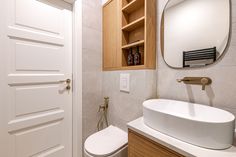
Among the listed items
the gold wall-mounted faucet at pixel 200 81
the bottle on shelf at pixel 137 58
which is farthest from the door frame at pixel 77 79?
the gold wall-mounted faucet at pixel 200 81

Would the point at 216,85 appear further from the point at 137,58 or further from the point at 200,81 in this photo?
the point at 137,58

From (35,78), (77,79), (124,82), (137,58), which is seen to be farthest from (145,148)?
(35,78)

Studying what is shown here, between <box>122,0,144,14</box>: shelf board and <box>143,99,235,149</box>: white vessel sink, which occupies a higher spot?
<box>122,0,144,14</box>: shelf board

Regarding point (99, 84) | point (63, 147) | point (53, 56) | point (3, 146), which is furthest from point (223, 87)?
point (3, 146)

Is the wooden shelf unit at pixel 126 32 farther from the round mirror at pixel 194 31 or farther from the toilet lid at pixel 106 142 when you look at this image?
the toilet lid at pixel 106 142

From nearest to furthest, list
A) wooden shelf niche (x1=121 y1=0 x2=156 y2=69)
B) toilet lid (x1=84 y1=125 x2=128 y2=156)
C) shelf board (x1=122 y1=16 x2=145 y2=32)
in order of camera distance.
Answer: toilet lid (x1=84 y1=125 x2=128 y2=156) → wooden shelf niche (x1=121 y1=0 x2=156 y2=69) → shelf board (x1=122 y1=16 x2=145 y2=32)

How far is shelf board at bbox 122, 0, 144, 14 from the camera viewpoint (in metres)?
1.29

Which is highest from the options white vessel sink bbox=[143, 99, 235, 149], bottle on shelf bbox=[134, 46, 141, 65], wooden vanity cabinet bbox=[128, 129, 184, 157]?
bottle on shelf bbox=[134, 46, 141, 65]

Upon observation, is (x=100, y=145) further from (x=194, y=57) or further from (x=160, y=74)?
(x=194, y=57)

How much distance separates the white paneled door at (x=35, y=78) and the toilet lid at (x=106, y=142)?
489mm

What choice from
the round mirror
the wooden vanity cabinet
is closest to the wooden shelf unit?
the round mirror

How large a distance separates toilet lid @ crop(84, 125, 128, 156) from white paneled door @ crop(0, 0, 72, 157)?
0.49 metres

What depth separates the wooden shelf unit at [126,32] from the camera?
117 cm

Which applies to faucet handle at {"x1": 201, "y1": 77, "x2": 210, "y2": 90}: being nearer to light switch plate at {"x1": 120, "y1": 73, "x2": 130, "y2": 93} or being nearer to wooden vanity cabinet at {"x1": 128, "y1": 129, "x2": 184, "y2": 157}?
wooden vanity cabinet at {"x1": 128, "y1": 129, "x2": 184, "y2": 157}
